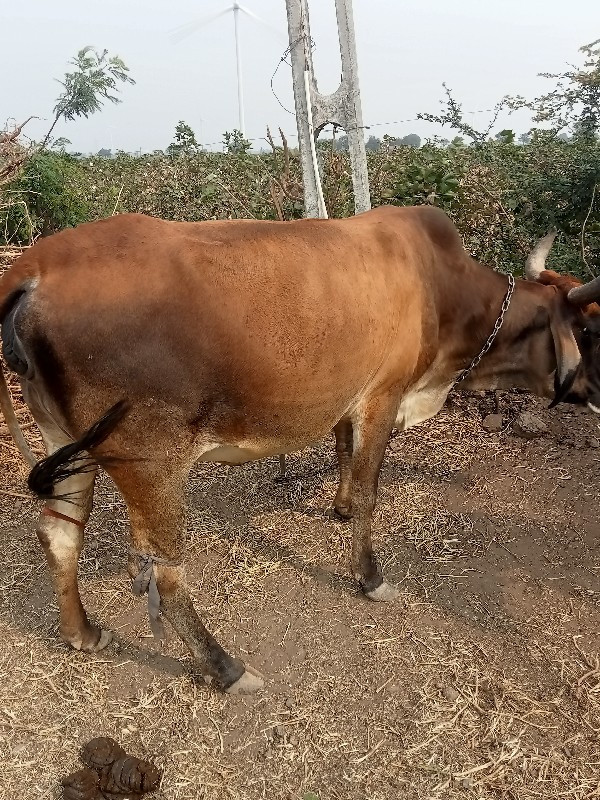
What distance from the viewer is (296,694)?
9.95 ft

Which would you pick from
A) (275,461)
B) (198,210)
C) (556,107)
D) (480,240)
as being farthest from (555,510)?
(198,210)

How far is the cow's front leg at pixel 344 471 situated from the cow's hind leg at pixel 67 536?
68.9 inches

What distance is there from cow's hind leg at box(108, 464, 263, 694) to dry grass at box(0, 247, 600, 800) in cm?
14

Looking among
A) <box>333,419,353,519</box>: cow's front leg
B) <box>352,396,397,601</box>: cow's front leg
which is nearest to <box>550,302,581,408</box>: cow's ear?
<box>352,396,397,601</box>: cow's front leg

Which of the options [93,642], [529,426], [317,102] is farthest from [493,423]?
[93,642]

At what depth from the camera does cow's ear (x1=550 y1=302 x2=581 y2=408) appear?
11.7 ft

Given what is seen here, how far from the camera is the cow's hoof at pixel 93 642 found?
3273mm

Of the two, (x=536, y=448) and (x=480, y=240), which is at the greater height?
(x=480, y=240)

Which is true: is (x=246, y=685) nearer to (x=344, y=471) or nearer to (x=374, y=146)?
(x=344, y=471)

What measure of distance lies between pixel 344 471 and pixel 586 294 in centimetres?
186

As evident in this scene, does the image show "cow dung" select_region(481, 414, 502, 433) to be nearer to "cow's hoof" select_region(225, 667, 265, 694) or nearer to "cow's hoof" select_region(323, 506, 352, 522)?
"cow's hoof" select_region(323, 506, 352, 522)

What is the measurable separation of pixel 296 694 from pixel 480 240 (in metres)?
5.09

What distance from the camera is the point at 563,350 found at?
11.8 ft

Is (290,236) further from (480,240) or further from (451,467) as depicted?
(480,240)
